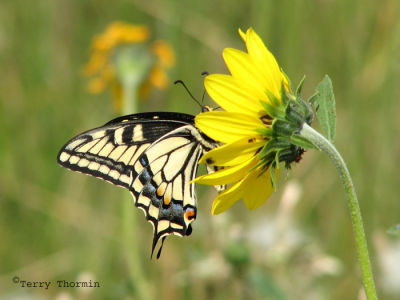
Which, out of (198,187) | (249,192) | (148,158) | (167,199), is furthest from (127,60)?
(249,192)

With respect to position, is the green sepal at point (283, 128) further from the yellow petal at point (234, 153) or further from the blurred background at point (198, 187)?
the blurred background at point (198, 187)

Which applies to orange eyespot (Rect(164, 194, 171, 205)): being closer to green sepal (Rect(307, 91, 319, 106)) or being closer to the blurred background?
the blurred background

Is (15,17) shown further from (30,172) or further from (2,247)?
(2,247)

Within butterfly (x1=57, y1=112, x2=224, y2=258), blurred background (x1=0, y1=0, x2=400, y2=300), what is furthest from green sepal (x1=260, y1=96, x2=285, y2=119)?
blurred background (x1=0, y1=0, x2=400, y2=300)

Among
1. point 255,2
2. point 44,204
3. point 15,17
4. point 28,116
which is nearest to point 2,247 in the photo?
point 44,204

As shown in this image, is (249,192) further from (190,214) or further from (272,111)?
(190,214)

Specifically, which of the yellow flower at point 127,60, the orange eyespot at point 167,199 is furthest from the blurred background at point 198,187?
the orange eyespot at point 167,199
